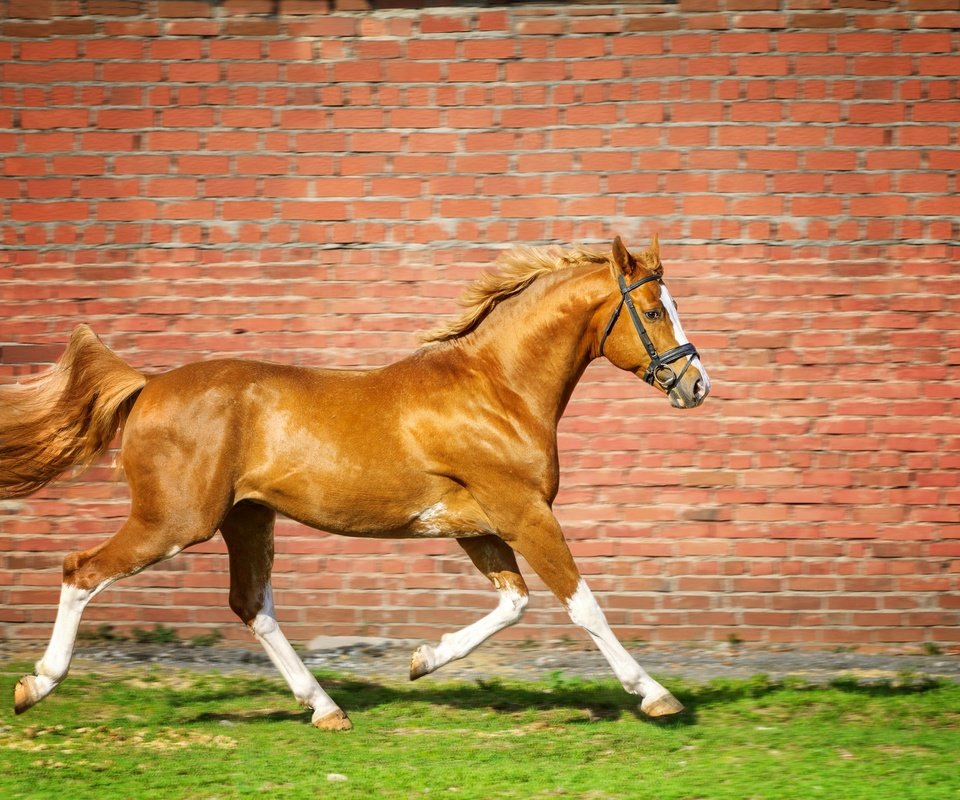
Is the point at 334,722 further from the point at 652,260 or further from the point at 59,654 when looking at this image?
the point at 652,260

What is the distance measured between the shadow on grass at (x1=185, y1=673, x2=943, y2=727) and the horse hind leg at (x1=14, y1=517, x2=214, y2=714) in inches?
28.6

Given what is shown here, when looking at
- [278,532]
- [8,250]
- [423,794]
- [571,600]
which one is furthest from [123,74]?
[423,794]

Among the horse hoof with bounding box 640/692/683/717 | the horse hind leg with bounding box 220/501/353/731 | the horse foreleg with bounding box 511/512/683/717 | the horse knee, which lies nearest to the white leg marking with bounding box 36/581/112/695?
the horse hind leg with bounding box 220/501/353/731

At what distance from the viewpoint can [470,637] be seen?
201 inches

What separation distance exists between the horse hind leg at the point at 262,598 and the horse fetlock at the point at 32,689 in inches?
32.7

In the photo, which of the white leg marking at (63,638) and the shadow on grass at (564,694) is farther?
the shadow on grass at (564,694)

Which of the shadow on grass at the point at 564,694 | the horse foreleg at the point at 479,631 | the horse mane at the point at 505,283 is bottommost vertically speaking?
the shadow on grass at the point at 564,694

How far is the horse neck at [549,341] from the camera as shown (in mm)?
5043

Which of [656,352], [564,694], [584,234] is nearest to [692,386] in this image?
[656,352]

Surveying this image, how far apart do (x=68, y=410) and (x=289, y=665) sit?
1466 mm

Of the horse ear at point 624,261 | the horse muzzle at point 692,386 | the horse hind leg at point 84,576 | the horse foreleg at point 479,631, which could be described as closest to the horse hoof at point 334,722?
the horse foreleg at point 479,631

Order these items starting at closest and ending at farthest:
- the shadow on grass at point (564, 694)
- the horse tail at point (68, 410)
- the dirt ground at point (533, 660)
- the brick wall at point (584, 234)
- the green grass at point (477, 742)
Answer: the green grass at point (477, 742) → the horse tail at point (68, 410) → the shadow on grass at point (564, 694) → the dirt ground at point (533, 660) → the brick wall at point (584, 234)

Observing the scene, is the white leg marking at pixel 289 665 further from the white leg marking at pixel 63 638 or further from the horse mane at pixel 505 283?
the horse mane at pixel 505 283

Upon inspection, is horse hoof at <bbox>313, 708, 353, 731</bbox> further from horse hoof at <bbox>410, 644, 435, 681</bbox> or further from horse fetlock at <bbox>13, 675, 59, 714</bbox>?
horse fetlock at <bbox>13, 675, 59, 714</bbox>
